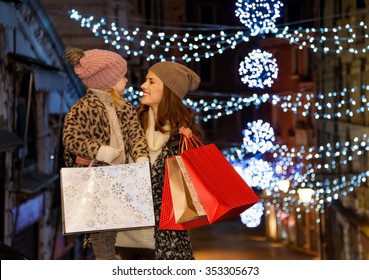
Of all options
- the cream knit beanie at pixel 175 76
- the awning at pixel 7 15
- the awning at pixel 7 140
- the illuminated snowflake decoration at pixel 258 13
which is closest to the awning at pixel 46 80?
the awning at pixel 7 15

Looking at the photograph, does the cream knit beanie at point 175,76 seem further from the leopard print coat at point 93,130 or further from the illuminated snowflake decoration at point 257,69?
the illuminated snowflake decoration at point 257,69

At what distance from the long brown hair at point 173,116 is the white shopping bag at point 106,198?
25.9 inches

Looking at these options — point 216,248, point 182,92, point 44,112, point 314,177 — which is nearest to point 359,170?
point 314,177

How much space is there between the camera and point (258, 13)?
41.7ft

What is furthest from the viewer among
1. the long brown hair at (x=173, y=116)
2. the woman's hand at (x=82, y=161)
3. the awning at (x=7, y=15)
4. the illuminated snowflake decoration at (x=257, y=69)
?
the awning at (x=7, y=15)

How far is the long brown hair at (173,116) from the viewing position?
25.6ft

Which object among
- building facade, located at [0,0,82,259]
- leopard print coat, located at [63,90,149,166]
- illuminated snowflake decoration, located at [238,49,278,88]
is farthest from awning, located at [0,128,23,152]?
leopard print coat, located at [63,90,149,166]

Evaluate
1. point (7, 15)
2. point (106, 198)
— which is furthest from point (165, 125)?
point (7, 15)

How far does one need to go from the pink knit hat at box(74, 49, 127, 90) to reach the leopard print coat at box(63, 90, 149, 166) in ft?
0.35

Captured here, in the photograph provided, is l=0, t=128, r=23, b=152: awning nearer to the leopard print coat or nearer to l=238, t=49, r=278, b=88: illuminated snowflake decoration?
l=238, t=49, r=278, b=88: illuminated snowflake decoration

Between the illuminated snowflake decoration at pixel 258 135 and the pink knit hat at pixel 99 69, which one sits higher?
the pink knit hat at pixel 99 69

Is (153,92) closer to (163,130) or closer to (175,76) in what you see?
(175,76)

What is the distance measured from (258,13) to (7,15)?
252 inches

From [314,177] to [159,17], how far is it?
12.4 meters
